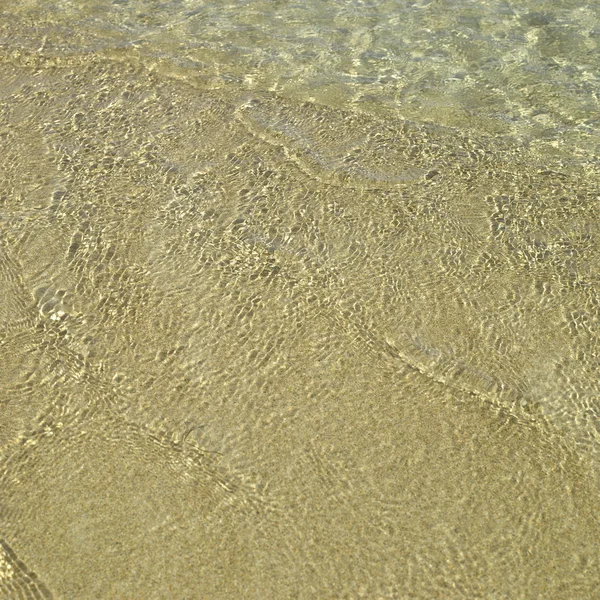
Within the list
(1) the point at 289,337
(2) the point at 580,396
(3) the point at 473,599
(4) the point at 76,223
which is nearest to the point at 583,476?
(2) the point at 580,396

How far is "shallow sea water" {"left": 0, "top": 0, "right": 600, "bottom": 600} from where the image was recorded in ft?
8.30

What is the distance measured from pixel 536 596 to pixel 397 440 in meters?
0.76

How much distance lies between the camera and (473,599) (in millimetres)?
2389

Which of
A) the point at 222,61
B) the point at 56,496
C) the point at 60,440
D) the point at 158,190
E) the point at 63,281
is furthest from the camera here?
the point at 222,61

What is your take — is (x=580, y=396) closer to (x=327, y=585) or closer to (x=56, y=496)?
(x=327, y=585)

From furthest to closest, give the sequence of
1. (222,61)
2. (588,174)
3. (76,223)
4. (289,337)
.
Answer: (222,61)
(588,174)
(76,223)
(289,337)

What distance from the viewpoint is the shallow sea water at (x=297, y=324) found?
253 cm

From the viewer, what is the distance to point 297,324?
3350mm

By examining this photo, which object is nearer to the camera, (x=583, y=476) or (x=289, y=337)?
(x=583, y=476)

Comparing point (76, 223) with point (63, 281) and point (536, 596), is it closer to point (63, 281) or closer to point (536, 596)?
point (63, 281)

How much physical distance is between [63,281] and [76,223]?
46cm

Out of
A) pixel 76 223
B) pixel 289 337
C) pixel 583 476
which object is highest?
pixel 76 223

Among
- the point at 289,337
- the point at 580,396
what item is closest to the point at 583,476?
the point at 580,396

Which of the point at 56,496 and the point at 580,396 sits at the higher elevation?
the point at 56,496
